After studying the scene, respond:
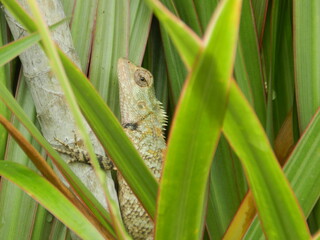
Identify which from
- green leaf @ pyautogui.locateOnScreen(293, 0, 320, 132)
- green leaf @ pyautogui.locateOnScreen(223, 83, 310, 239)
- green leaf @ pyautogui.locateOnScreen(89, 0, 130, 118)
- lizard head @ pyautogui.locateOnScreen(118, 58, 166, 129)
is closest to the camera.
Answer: green leaf @ pyautogui.locateOnScreen(223, 83, 310, 239)

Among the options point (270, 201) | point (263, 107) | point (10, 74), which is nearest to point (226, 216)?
point (263, 107)

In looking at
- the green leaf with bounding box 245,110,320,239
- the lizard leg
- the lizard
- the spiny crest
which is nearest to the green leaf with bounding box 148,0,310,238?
the green leaf with bounding box 245,110,320,239

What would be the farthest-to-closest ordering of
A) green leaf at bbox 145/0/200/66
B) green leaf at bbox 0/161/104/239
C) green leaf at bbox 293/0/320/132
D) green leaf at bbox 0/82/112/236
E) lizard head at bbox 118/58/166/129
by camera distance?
lizard head at bbox 118/58/166/129
green leaf at bbox 293/0/320/132
green leaf at bbox 0/82/112/236
green leaf at bbox 0/161/104/239
green leaf at bbox 145/0/200/66

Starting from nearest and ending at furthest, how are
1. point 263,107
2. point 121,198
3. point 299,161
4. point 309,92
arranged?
point 299,161
point 309,92
point 263,107
point 121,198

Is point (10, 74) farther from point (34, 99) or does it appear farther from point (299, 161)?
point (299, 161)

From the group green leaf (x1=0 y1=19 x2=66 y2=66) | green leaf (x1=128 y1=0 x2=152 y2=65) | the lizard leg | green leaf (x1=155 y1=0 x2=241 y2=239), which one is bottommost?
green leaf (x1=155 y1=0 x2=241 y2=239)

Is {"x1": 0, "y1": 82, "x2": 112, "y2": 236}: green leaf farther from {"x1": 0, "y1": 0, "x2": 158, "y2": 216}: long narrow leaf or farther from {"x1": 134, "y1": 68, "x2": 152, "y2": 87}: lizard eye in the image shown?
{"x1": 134, "y1": 68, "x2": 152, "y2": 87}: lizard eye

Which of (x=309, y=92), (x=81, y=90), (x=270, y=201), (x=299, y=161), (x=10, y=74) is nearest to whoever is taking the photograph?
(x=270, y=201)
